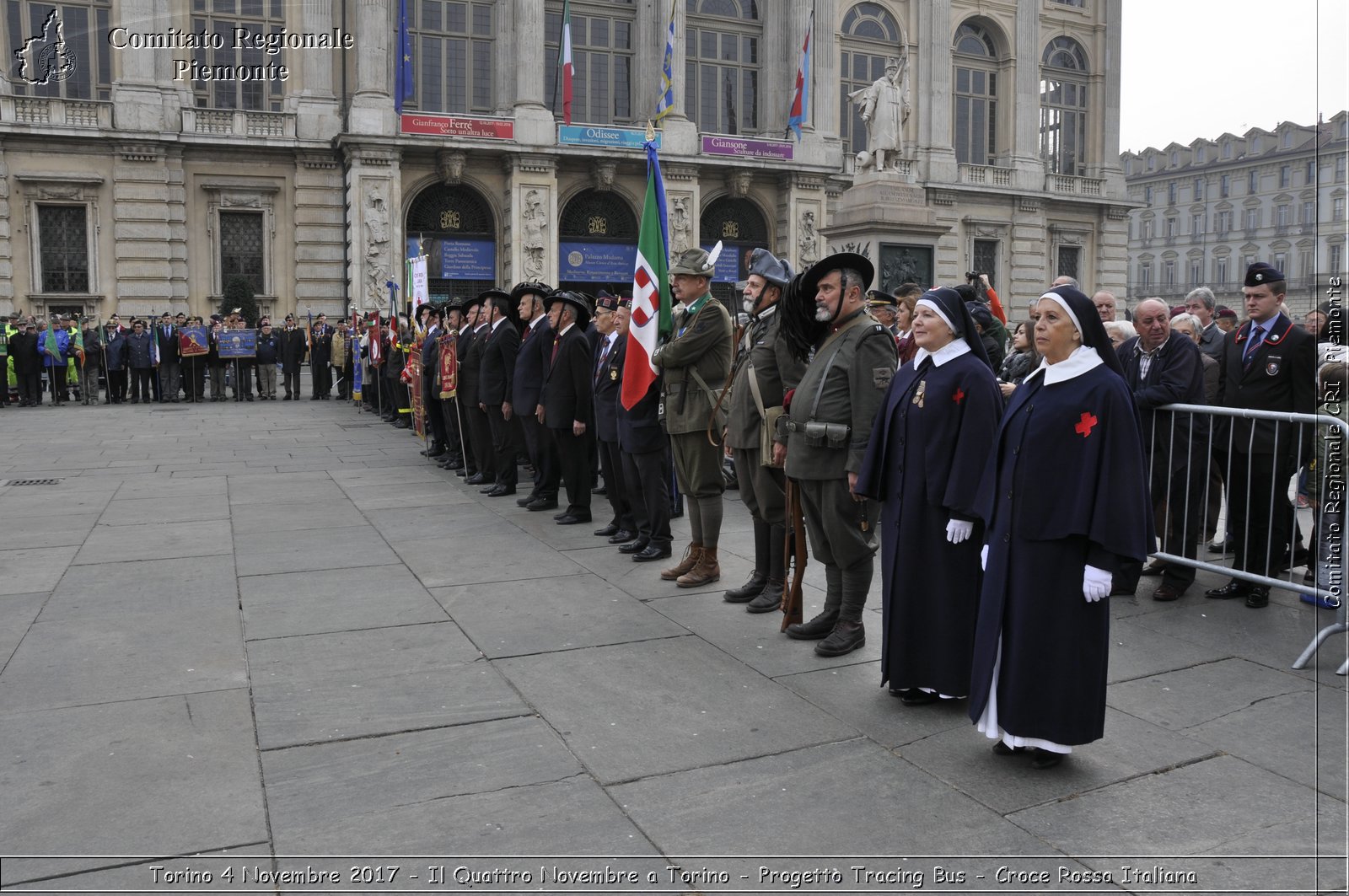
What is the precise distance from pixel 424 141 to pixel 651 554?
975 inches

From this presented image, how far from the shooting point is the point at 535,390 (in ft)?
34.6

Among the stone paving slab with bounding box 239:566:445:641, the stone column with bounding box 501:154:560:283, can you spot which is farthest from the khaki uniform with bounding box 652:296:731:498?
the stone column with bounding box 501:154:560:283

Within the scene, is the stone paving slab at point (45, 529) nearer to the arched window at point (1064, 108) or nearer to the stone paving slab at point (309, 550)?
the stone paving slab at point (309, 550)

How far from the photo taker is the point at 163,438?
17312 millimetres

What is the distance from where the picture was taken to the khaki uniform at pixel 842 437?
18.6 feet

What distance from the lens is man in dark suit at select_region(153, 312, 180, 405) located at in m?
24.5

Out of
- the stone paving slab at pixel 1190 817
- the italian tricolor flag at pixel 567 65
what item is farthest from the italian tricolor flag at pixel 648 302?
the italian tricolor flag at pixel 567 65

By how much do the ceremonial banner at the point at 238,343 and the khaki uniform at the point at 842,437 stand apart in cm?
2191

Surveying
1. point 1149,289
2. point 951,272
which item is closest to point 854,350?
point 951,272

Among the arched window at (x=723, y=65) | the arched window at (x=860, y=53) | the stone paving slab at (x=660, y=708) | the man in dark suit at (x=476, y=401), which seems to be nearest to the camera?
the stone paving slab at (x=660, y=708)

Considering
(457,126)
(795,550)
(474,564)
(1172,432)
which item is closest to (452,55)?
(457,126)

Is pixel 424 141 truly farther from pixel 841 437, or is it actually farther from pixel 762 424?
→ pixel 841 437

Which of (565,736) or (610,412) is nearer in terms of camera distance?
(565,736)

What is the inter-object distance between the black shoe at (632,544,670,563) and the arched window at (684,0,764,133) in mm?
28548
